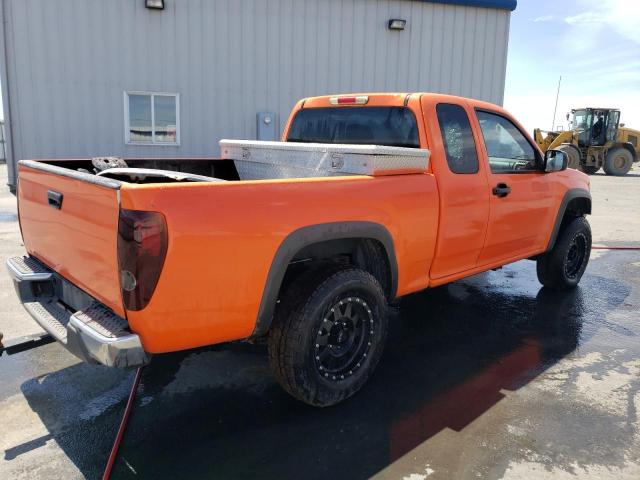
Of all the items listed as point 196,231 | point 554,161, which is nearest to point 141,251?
point 196,231

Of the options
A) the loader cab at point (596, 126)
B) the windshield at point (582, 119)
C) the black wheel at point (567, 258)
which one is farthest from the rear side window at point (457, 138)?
the windshield at point (582, 119)

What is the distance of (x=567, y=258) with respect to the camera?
5836 mm

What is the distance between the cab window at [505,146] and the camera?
440cm

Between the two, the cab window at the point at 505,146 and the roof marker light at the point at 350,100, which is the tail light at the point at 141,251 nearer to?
the roof marker light at the point at 350,100

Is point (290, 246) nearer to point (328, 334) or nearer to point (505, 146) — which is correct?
point (328, 334)

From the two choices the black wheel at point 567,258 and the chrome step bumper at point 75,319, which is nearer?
the chrome step bumper at point 75,319

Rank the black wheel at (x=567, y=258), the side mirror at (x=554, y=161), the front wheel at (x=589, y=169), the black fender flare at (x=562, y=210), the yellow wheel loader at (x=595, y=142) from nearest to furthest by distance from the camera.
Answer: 1. the side mirror at (x=554, y=161)
2. the black fender flare at (x=562, y=210)
3. the black wheel at (x=567, y=258)
4. the yellow wheel loader at (x=595, y=142)
5. the front wheel at (x=589, y=169)

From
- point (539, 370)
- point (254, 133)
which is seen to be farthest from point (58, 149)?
point (539, 370)

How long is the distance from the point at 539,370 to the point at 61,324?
10.6ft

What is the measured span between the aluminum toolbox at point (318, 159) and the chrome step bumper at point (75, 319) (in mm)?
1739

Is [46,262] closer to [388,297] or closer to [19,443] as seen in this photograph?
[19,443]

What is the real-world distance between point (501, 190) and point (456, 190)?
2.17ft

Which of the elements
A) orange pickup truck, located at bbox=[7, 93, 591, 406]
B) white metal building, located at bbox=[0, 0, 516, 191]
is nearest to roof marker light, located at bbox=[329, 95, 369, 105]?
orange pickup truck, located at bbox=[7, 93, 591, 406]

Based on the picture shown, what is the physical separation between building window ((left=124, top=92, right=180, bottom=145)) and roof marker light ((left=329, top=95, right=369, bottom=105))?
6.60 metres
